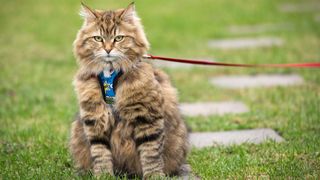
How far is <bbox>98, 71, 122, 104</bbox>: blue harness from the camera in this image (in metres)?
4.69

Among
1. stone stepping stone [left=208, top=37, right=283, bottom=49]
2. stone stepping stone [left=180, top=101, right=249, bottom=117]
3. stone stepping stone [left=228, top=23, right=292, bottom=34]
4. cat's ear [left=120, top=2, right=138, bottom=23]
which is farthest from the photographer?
stone stepping stone [left=228, top=23, right=292, bottom=34]

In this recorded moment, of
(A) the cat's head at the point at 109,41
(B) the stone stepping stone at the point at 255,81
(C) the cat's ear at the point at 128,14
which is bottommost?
(B) the stone stepping stone at the point at 255,81

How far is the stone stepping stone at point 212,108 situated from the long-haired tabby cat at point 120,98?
2.40 m

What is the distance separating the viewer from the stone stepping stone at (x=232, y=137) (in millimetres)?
5922

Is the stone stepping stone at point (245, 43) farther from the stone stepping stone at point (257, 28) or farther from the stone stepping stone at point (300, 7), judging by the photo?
the stone stepping stone at point (300, 7)

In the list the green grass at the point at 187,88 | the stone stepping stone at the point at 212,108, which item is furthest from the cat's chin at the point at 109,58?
the stone stepping stone at the point at 212,108

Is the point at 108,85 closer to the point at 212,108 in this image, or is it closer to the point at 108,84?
the point at 108,84

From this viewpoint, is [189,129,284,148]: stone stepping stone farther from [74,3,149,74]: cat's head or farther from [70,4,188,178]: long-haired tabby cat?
[74,3,149,74]: cat's head

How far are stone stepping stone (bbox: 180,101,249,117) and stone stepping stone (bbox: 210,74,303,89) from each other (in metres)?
0.78

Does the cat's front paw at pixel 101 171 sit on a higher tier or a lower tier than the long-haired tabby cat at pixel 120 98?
lower

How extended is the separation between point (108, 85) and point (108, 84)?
11 millimetres

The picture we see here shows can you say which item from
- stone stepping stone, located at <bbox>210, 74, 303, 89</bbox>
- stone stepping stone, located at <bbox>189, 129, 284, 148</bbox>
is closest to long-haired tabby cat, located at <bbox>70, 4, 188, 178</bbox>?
stone stepping stone, located at <bbox>189, 129, 284, 148</bbox>

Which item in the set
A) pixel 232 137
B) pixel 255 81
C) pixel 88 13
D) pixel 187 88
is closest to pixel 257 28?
pixel 255 81

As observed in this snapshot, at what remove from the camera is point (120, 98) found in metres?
4.65
